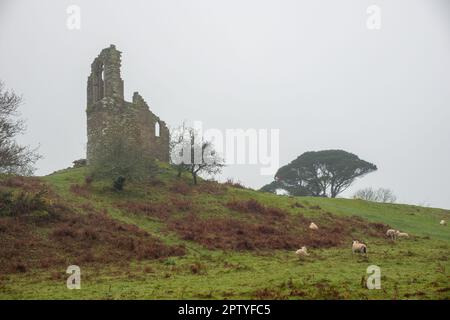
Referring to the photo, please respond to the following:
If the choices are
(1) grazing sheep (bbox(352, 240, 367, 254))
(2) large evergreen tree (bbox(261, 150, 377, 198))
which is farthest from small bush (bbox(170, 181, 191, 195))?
(2) large evergreen tree (bbox(261, 150, 377, 198))

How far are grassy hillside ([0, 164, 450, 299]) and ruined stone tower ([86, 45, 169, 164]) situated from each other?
6118 millimetres

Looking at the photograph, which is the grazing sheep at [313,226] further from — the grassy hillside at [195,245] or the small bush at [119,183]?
the small bush at [119,183]

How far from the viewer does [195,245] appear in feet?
85.3

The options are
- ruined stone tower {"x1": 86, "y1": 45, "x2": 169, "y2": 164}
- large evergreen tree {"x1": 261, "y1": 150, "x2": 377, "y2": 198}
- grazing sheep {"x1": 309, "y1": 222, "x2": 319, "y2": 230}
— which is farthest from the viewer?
large evergreen tree {"x1": 261, "y1": 150, "x2": 377, "y2": 198}

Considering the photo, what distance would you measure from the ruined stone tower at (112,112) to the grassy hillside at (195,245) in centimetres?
612

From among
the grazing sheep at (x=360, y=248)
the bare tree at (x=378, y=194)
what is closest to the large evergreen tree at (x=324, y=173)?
the bare tree at (x=378, y=194)

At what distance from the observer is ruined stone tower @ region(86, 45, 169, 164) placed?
149ft

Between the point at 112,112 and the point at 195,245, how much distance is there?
78.7 ft

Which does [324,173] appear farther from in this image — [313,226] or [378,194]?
[313,226]

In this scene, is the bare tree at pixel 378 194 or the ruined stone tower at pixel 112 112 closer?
the ruined stone tower at pixel 112 112

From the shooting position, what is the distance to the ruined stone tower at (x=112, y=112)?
4556cm

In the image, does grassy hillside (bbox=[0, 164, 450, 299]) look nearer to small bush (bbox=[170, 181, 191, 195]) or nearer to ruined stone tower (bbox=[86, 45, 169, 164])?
small bush (bbox=[170, 181, 191, 195])

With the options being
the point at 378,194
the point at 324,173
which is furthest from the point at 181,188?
the point at 378,194

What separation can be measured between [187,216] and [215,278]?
14.9 meters
